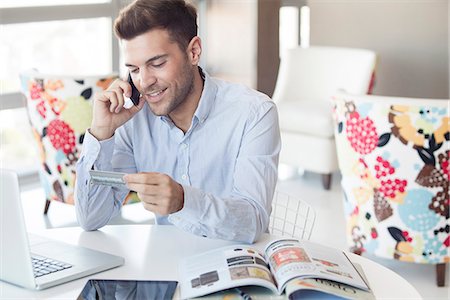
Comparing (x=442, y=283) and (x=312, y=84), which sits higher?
(x=312, y=84)

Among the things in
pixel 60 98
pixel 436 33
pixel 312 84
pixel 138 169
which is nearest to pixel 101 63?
pixel 312 84

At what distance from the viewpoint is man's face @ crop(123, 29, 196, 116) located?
2324mm

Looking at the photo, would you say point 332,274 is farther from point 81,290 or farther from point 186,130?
point 186,130

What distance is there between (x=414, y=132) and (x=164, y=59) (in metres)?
1.56

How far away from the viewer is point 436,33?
654 centimetres

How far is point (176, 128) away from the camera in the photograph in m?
2.42

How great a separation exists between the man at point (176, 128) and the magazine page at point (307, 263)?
9.7 inches

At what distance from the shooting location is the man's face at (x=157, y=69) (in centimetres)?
232

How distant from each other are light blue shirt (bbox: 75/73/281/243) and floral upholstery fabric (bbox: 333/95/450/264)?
1.29m

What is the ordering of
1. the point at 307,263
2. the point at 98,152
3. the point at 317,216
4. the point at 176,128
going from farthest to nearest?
the point at 317,216 < the point at 176,128 < the point at 98,152 < the point at 307,263

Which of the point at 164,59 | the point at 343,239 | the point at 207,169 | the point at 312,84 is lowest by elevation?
the point at 343,239

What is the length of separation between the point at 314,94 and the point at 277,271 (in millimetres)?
4242

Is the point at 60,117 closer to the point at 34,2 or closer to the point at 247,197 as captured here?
the point at 34,2

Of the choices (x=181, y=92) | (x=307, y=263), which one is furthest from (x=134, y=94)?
(x=307, y=263)
